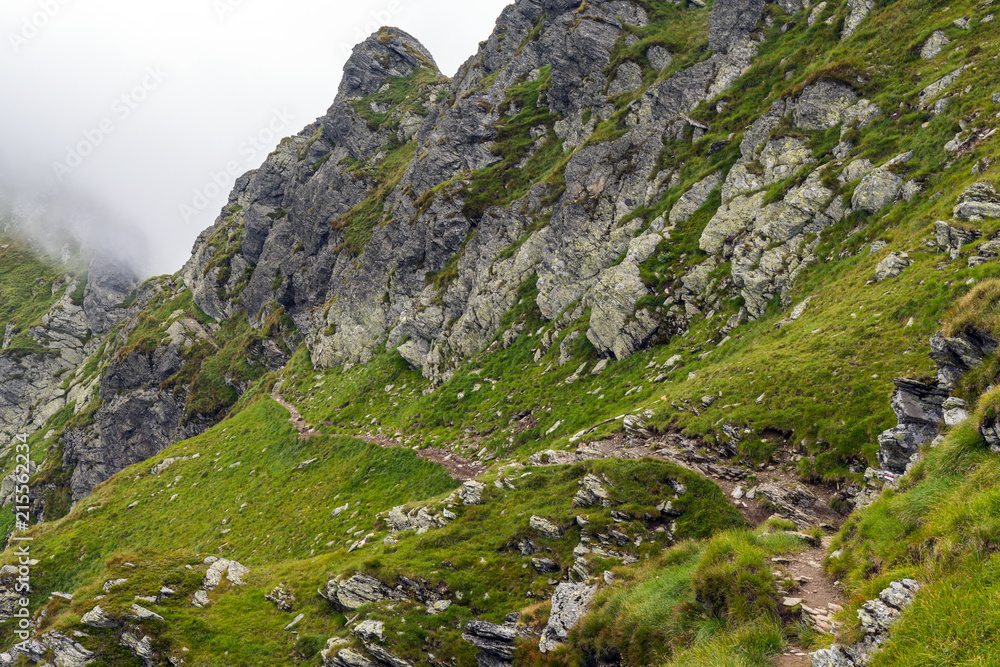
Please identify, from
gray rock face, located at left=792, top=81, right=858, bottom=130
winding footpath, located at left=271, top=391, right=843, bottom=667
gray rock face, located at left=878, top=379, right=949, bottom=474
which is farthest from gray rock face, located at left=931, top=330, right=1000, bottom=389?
gray rock face, located at left=792, top=81, right=858, bottom=130

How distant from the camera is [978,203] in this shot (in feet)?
67.7

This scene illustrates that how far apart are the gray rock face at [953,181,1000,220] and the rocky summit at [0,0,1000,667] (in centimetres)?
13

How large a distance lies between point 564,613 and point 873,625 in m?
8.11

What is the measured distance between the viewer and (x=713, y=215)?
3703 centimetres

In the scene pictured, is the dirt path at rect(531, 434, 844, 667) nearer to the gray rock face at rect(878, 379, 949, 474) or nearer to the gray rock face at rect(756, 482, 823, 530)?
the gray rock face at rect(756, 482, 823, 530)

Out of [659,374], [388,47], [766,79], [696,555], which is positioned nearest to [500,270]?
[659,374]

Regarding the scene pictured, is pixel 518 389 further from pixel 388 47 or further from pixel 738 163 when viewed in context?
pixel 388 47

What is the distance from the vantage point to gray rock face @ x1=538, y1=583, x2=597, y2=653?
467 inches

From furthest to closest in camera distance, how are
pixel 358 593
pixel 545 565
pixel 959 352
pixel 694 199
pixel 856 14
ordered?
pixel 856 14 < pixel 694 199 < pixel 358 593 < pixel 545 565 < pixel 959 352

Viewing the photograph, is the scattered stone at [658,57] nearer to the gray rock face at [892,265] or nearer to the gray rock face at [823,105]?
the gray rock face at [823,105]

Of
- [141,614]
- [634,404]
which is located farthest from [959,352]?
[141,614]

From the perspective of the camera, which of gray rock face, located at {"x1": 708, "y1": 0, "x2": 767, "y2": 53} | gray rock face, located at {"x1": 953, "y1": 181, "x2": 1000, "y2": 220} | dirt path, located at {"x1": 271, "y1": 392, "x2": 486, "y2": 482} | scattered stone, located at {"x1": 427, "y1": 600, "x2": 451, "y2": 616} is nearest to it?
scattered stone, located at {"x1": 427, "y1": 600, "x2": 451, "y2": 616}

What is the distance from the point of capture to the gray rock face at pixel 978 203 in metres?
20.1

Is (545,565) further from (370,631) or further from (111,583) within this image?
(111,583)
